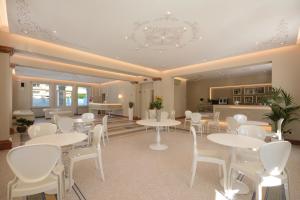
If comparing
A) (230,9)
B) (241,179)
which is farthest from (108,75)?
(241,179)

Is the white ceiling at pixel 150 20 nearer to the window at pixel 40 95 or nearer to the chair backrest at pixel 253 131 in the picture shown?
the chair backrest at pixel 253 131

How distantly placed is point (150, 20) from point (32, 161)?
3.08 meters

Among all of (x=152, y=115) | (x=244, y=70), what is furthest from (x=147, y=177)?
(x=244, y=70)

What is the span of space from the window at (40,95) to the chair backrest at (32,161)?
40.2ft

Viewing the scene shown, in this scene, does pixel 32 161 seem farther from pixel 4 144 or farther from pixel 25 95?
pixel 25 95

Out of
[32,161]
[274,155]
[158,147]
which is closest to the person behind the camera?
[32,161]

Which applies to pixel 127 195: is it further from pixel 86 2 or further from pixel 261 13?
pixel 261 13

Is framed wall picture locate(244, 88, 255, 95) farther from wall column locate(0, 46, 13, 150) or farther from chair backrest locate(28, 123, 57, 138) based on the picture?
wall column locate(0, 46, 13, 150)

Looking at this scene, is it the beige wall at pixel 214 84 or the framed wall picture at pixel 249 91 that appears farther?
the framed wall picture at pixel 249 91

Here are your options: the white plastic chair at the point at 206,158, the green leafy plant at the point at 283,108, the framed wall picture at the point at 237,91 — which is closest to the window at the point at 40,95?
the white plastic chair at the point at 206,158

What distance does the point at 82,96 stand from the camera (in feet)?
45.3

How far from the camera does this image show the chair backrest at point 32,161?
4.86 ft

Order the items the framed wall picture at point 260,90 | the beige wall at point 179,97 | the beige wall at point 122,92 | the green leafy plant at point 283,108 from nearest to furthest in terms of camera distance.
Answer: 1. the green leafy plant at point 283,108
2. the framed wall picture at point 260,90
3. the beige wall at point 179,97
4. the beige wall at point 122,92

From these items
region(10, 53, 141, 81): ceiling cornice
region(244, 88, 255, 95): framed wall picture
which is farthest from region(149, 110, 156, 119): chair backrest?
region(244, 88, 255, 95): framed wall picture
